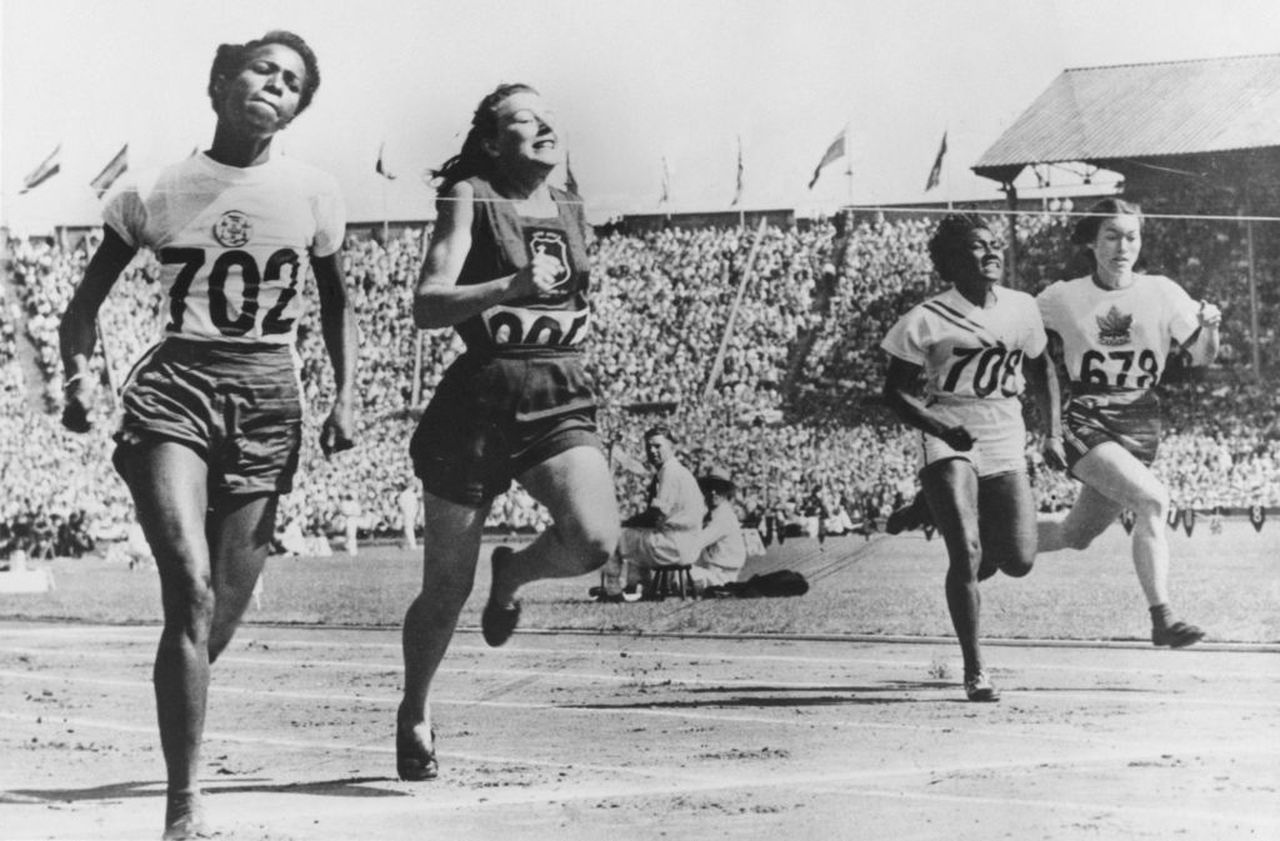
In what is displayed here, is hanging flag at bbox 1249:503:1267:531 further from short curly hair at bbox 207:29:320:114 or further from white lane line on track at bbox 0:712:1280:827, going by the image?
short curly hair at bbox 207:29:320:114

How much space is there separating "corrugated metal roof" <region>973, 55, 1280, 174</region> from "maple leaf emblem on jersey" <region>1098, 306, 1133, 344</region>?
0.61m

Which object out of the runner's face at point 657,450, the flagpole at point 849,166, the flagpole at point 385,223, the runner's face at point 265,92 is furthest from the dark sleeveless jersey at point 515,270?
the flagpole at point 849,166

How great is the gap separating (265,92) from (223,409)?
0.94 m

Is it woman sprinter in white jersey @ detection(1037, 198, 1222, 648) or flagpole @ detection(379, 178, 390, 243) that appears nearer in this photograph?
flagpole @ detection(379, 178, 390, 243)

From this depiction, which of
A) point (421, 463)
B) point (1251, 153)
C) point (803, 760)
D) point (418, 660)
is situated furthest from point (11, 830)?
point (1251, 153)

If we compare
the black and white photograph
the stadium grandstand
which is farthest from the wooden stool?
the stadium grandstand

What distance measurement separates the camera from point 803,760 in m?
4.57

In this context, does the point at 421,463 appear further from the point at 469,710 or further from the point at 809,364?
the point at 809,364

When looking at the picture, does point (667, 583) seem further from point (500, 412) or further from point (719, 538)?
point (500, 412)

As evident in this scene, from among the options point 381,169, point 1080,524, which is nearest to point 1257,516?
point 1080,524

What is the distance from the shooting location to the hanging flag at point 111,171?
17.3 feet

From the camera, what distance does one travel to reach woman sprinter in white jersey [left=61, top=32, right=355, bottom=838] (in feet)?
11.8

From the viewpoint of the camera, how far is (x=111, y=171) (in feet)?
17.7

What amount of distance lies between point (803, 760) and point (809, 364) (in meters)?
1.98
